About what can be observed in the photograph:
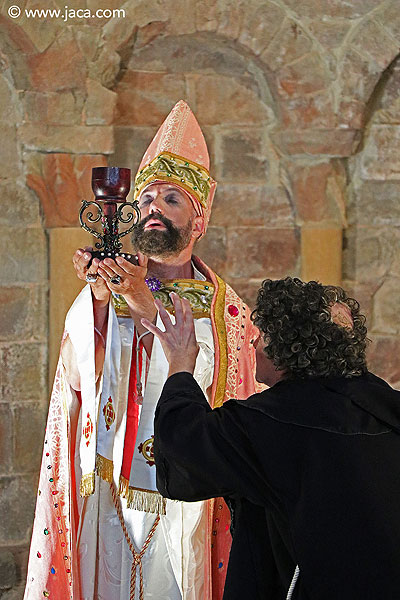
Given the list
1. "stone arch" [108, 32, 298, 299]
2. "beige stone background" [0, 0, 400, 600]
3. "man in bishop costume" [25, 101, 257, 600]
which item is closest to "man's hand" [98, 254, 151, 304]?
"man in bishop costume" [25, 101, 257, 600]

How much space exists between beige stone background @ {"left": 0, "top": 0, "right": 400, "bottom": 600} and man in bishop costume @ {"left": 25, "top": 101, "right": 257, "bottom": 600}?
3.72 feet

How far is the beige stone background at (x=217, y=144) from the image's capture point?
4203mm

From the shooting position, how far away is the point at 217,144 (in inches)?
180

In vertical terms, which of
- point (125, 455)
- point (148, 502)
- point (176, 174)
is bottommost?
point (148, 502)

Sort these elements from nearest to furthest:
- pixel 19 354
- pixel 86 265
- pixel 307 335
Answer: pixel 307 335, pixel 86 265, pixel 19 354

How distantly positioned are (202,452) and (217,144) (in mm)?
2616

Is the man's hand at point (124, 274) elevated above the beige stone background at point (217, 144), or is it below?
below

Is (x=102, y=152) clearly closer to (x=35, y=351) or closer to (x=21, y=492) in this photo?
(x=35, y=351)

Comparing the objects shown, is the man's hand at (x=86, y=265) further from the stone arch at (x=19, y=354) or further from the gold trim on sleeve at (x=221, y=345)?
the stone arch at (x=19, y=354)

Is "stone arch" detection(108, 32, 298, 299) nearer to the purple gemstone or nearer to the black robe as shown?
the purple gemstone

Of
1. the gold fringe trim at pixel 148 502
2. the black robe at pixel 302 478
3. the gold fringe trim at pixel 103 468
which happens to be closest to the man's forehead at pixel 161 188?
the gold fringe trim at pixel 103 468

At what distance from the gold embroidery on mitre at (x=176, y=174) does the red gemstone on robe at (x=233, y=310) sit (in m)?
0.39

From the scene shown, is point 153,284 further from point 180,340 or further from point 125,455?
point 180,340

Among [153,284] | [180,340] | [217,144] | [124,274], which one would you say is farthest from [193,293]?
[217,144]
